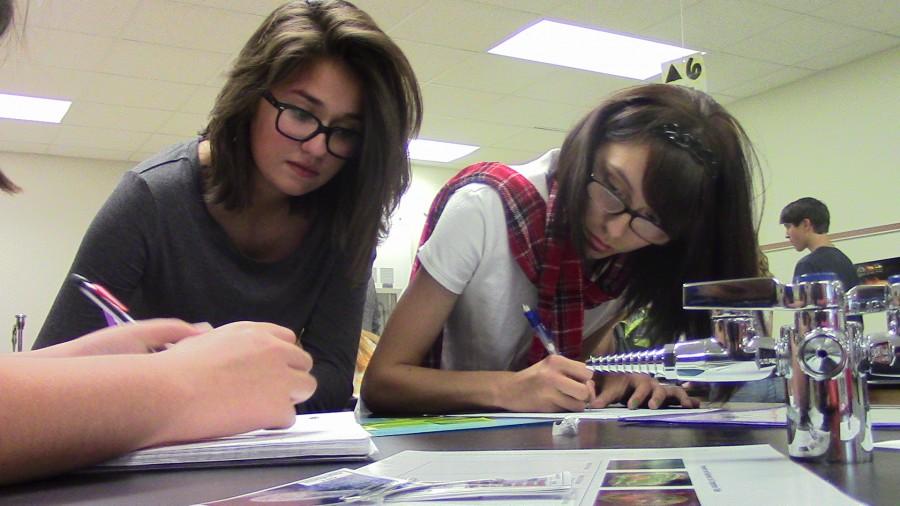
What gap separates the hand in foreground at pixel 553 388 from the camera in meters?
0.97

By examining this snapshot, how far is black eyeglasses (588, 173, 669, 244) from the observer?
44.3 inches

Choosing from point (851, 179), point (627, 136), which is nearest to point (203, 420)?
point (627, 136)

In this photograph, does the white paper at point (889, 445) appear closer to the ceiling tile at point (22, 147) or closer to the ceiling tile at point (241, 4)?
the ceiling tile at point (241, 4)

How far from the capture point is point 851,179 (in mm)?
4695

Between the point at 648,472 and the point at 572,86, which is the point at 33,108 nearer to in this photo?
the point at 572,86

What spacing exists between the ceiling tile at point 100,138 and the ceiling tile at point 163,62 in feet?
4.08

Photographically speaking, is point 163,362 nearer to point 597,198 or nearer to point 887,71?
point 597,198

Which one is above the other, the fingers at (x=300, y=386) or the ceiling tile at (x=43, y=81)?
the ceiling tile at (x=43, y=81)

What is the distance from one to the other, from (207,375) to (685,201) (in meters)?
0.77

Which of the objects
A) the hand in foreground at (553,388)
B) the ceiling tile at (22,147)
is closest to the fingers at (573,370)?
the hand in foreground at (553,388)

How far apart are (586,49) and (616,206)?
3.34 meters

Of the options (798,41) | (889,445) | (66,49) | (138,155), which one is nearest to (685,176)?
(889,445)

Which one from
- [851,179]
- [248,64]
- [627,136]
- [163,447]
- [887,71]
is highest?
[887,71]

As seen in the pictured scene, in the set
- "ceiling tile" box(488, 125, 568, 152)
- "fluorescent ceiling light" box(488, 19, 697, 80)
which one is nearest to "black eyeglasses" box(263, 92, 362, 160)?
"fluorescent ceiling light" box(488, 19, 697, 80)
